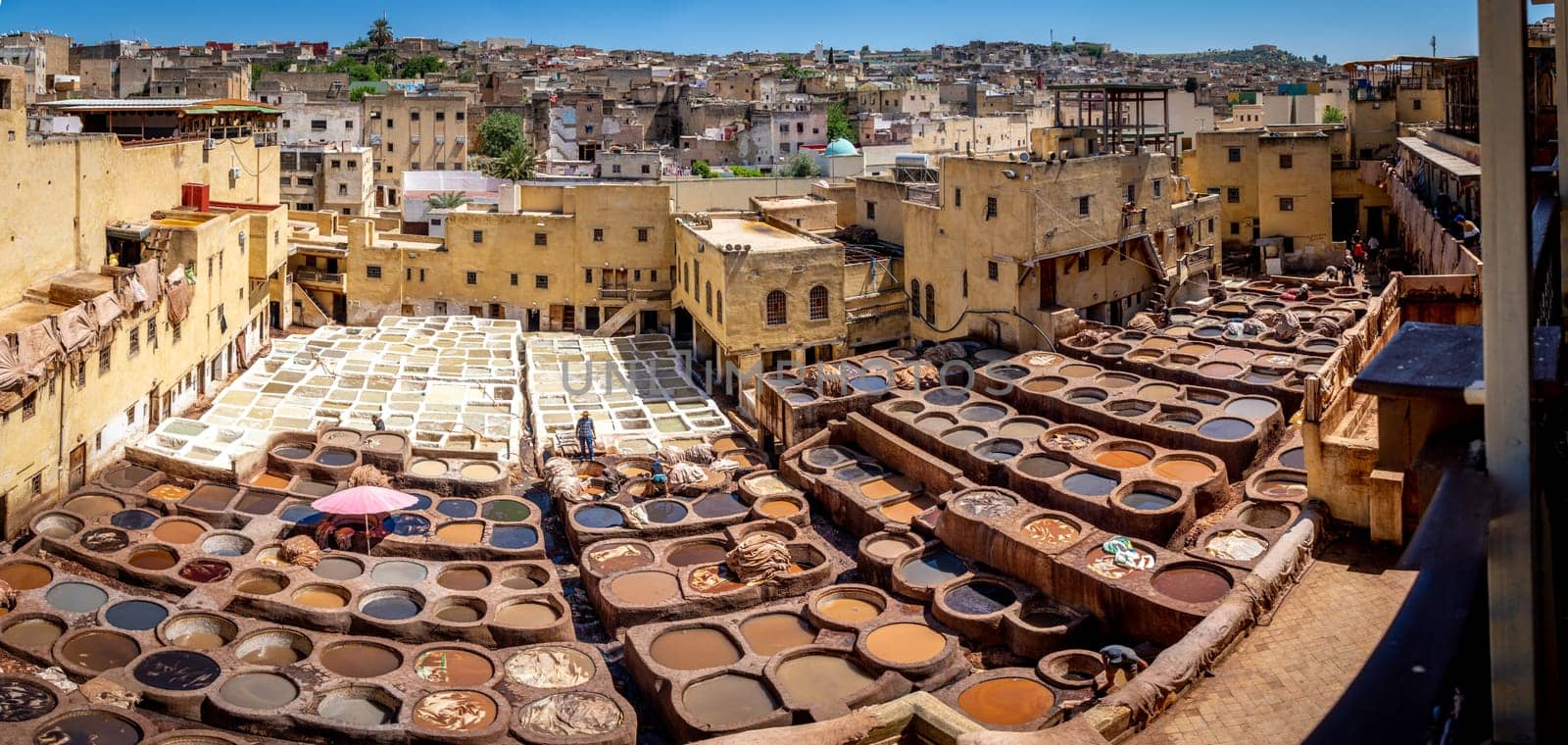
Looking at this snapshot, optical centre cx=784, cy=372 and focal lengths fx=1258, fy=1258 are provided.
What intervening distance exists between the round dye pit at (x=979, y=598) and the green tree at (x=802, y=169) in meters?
41.8

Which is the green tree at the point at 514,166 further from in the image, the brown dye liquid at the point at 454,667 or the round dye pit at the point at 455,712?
the round dye pit at the point at 455,712

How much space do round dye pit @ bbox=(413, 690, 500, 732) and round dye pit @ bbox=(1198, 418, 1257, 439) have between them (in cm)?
1310

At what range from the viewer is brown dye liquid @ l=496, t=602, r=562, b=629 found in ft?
63.7

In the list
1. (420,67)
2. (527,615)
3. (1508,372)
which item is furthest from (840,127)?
(1508,372)

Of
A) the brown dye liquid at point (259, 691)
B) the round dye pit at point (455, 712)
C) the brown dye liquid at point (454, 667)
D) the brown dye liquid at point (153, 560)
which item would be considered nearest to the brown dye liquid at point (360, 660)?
the brown dye liquid at point (454, 667)

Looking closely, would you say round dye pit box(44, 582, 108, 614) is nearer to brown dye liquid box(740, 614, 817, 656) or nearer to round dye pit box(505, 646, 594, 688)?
round dye pit box(505, 646, 594, 688)

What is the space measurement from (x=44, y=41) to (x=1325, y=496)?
246ft

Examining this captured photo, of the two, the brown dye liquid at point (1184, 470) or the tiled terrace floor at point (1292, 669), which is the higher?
the brown dye liquid at point (1184, 470)

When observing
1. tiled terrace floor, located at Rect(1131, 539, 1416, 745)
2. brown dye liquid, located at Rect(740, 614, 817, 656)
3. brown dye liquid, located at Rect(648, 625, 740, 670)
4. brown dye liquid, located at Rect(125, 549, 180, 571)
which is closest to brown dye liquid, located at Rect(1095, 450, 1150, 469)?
brown dye liquid, located at Rect(740, 614, 817, 656)

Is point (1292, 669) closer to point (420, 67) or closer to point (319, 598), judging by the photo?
point (319, 598)

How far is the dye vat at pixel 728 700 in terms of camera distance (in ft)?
53.3

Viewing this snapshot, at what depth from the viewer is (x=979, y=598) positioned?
1944 centimetres

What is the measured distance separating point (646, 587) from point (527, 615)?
2.00m

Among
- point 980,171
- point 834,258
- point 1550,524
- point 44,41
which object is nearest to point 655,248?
point 834,258
